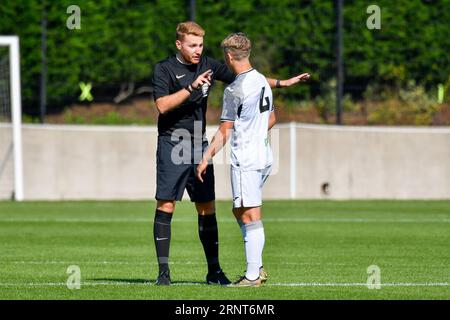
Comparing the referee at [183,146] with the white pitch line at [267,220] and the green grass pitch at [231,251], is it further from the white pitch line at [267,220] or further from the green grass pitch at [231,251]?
the white pitch line at [267,220]

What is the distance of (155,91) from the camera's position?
9961 millimetres

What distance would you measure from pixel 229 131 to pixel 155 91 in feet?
2.59

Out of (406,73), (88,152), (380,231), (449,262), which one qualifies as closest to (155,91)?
(449,262)

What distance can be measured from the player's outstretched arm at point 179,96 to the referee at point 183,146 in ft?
0.36

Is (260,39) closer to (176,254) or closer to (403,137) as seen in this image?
(403,137)

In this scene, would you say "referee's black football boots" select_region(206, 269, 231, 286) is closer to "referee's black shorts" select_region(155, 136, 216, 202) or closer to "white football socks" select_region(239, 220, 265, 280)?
"white football socks" select_region(239, 220, 265, 280)

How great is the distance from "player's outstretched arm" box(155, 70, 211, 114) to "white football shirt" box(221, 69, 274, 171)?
0.21 m

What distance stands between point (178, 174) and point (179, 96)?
74 cm

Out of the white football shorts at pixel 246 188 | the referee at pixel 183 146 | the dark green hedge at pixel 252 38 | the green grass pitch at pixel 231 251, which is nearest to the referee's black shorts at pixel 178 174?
the referee at pixel 183 146

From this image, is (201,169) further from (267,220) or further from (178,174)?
(267,220)

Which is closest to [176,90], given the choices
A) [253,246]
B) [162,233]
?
[162,233]

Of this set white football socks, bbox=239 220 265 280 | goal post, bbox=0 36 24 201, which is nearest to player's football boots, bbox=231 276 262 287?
white football socks, bbox=239 220 265 280

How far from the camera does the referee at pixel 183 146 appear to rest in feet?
32.9

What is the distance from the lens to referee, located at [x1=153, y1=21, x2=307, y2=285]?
32.9 feet
